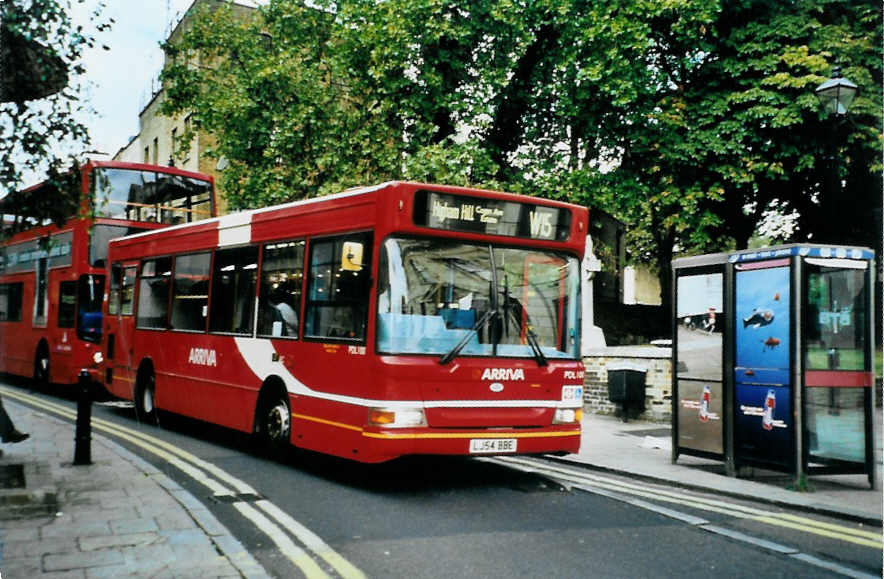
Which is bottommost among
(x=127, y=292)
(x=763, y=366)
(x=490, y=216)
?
(x=763, y=366)

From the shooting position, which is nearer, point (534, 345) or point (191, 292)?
point (534, 345)

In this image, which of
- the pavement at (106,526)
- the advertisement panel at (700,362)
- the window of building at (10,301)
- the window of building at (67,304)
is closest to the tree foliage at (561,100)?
the window of building at (67,304)

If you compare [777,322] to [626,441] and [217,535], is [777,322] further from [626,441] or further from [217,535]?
[217,535]

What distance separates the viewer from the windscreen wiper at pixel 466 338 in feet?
26.5

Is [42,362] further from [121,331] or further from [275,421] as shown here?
[275,421]

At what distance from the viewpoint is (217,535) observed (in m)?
5.99

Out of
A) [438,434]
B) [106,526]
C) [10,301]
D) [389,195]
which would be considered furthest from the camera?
[10,301]

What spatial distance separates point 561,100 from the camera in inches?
801

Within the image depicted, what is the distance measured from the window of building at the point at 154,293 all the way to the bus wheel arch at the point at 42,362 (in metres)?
6.13

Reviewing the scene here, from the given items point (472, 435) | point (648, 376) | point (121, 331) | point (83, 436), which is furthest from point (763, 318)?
Answer: point (121, 331)

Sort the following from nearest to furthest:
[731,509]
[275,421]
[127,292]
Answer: [731,509]
[275,421]
[127,292]

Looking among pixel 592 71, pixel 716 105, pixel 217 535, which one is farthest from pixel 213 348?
pixel 716 105

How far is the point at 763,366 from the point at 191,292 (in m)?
7.57

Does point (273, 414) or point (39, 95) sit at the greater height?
point (39, 95)
